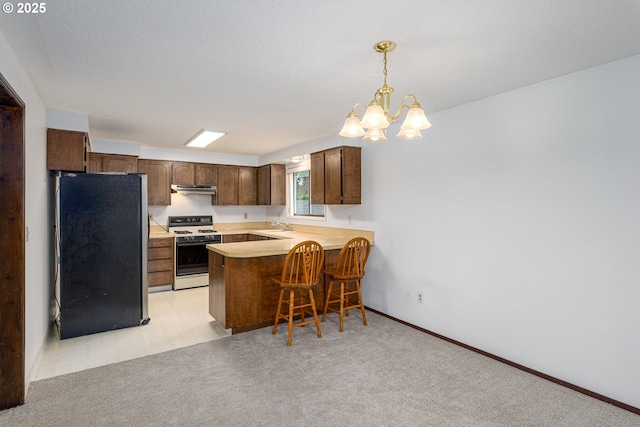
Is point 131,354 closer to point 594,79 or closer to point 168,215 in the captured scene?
point 168,215

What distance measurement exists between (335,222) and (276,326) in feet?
6.29

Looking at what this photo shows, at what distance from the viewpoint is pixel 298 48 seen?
6.87 ft

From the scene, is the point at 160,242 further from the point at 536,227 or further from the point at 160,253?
the point at 536,227

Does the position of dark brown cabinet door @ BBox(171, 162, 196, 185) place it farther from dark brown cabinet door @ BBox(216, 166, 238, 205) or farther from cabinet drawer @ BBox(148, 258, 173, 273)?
cabinet drawer @ BBox(148, 258, 173, 273)

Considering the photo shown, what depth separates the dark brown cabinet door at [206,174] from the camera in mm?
5918

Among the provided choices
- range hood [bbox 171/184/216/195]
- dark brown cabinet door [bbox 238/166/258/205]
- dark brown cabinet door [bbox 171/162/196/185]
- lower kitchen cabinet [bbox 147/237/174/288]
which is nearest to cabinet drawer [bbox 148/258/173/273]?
lower kitchen cabinet [bbox 147/237/174/288]

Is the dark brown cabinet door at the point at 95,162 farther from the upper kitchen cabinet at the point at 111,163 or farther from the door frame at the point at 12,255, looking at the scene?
the door frame at the point at 12,255

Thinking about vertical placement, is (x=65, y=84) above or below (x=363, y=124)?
above

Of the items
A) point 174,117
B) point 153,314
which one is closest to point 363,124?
point 174,117

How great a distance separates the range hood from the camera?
567 centimetres

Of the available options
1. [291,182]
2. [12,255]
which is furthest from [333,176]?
[12,255]

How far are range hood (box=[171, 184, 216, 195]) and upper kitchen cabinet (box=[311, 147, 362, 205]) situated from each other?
241 centimetres

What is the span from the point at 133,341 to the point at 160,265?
6.60 feet

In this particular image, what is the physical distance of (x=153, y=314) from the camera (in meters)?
4.14
